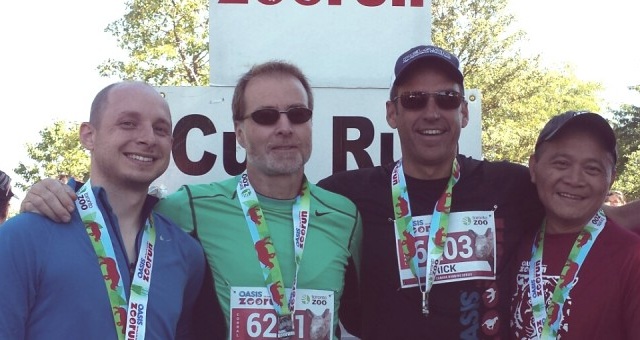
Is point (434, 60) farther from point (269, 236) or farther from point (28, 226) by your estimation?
point (28, 226)

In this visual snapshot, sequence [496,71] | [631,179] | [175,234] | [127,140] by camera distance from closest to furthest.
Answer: [127,140], [175,234], [496,71], [631,179]

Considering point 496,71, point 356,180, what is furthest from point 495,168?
point 496,71

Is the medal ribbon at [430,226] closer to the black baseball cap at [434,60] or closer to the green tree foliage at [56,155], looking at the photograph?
the black baseball cap at [434,60]

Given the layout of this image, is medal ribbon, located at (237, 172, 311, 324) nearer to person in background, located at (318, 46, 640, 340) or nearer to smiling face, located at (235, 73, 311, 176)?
smiling face, located at (235, 73, 311, 176)

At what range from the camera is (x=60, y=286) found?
7.16 feet

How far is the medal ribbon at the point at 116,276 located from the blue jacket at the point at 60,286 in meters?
0.02

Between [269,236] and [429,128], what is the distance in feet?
2.78

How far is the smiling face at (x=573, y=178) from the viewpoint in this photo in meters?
2.86

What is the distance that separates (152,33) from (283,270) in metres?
18.2

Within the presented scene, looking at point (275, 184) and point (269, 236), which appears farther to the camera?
point (275, 184)

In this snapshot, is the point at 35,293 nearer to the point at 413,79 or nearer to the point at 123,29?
the point at 413,79

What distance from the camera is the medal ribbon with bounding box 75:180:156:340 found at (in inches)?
90.7

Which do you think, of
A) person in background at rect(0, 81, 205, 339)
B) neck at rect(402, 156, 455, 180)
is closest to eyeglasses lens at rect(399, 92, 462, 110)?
neck at rect(402, 156, 455, 180)

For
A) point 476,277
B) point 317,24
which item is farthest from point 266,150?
point 317,24
